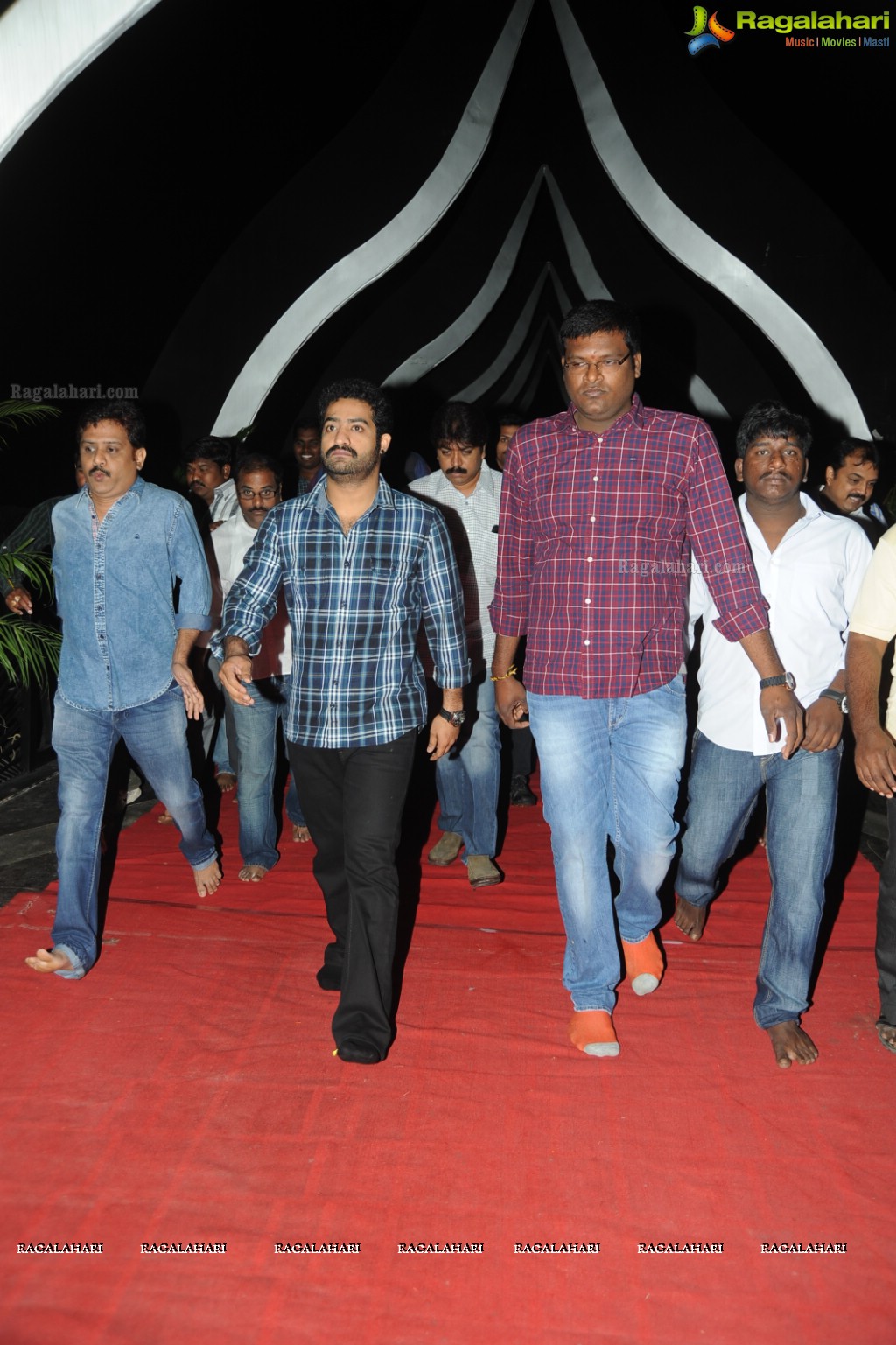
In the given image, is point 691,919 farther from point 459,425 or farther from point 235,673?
point 459,425

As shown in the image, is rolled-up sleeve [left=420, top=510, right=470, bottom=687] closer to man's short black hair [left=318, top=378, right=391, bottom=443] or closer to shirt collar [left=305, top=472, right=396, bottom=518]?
shirt collar [left=305, top=472, right=396, bottom=518]

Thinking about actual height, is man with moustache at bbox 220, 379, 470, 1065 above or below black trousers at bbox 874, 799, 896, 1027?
above

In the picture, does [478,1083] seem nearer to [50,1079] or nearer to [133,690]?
[50,1079]

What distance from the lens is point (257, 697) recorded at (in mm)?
4473

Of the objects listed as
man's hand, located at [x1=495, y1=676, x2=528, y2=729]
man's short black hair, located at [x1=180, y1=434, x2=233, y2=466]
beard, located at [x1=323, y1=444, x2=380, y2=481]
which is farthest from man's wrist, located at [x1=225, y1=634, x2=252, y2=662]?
man's short black hair, located at [x1=180, y1=434, x2=233, y2=466]

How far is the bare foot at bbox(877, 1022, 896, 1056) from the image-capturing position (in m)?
3.08

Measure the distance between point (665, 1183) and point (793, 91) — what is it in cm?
910

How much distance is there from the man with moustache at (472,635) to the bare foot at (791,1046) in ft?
5.14

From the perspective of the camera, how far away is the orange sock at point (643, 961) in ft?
11.3

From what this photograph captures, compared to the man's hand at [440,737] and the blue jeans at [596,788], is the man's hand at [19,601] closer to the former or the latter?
the man's hand at [440,737]

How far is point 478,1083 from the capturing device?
2.94 meters

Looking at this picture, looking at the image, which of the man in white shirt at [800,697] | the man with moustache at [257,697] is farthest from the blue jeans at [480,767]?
the man in white shirt at [800,697]

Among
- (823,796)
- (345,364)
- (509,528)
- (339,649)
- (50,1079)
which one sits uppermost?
(345,364)

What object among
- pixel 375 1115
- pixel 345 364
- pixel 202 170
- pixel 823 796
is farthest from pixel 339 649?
pixel 345 364
